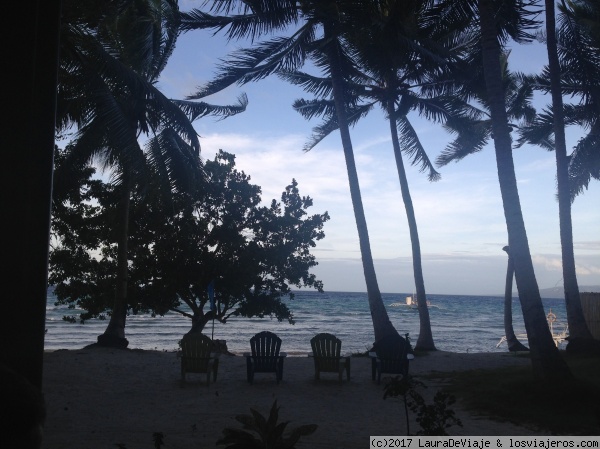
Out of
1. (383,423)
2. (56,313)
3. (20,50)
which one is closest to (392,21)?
(383,423)

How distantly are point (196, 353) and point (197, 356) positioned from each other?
58mm

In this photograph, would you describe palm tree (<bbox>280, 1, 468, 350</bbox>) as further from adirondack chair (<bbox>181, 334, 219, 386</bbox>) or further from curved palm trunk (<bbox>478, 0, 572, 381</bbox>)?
adirondack chair (<bbox>181, 334, 219, 386</bbox>)

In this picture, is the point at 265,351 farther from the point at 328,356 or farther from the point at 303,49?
the point at 303,49

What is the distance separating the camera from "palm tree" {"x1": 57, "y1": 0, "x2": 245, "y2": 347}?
12.0 metres

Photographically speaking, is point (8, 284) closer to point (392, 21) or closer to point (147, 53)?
point (392, 21)

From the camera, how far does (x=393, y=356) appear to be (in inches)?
396

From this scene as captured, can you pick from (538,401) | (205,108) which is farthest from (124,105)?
(538,401)

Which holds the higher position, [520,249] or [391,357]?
[520,249]

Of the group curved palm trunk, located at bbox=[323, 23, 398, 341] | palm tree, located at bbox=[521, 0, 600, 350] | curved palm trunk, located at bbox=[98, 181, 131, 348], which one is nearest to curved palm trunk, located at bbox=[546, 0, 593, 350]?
palm tree, located at bbox=[521, 0, 600, 350]

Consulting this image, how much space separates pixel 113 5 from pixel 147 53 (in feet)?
13.4

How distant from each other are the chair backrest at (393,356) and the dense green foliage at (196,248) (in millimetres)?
7878

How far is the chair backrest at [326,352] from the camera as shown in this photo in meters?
10.1

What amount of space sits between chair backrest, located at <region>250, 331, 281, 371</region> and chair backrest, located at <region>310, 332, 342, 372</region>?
0.73 meters

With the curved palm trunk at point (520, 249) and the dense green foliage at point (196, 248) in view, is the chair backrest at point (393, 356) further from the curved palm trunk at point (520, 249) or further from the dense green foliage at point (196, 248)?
the dense green foliage at point (196, 248)
